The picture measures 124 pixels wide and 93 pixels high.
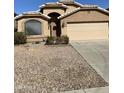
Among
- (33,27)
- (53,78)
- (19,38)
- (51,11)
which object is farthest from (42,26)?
(53,78)

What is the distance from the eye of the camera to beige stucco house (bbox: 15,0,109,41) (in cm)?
2119

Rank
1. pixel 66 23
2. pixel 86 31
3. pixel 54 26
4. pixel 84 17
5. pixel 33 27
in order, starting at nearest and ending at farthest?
1. pixel 66 23
2. pixel 84 17
3. pixel 33 27
4. pixel 86 31
5. pixel 54 26

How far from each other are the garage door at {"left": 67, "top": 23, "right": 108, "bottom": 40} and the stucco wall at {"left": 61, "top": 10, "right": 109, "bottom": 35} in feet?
1.41

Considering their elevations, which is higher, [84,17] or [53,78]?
[84,17]

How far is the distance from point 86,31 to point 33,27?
495 cm

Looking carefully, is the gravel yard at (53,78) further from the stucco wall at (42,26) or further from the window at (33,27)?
the window at (33,27)

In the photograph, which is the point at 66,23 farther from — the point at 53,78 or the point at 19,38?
the point at 53,78

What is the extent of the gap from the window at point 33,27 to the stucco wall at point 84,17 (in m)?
2.29

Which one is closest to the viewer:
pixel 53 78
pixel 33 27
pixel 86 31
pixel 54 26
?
pixel 53 78

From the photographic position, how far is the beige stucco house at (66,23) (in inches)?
834

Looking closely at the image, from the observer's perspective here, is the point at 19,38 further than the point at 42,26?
No

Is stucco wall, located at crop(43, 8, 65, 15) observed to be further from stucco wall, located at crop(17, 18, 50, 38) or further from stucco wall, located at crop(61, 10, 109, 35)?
stucco wall, located at crop(61, 10, 109, 35)

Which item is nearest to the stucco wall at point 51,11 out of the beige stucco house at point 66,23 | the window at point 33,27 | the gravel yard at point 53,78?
the beige stucco house at point 66,23

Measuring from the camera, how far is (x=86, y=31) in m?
22.1
